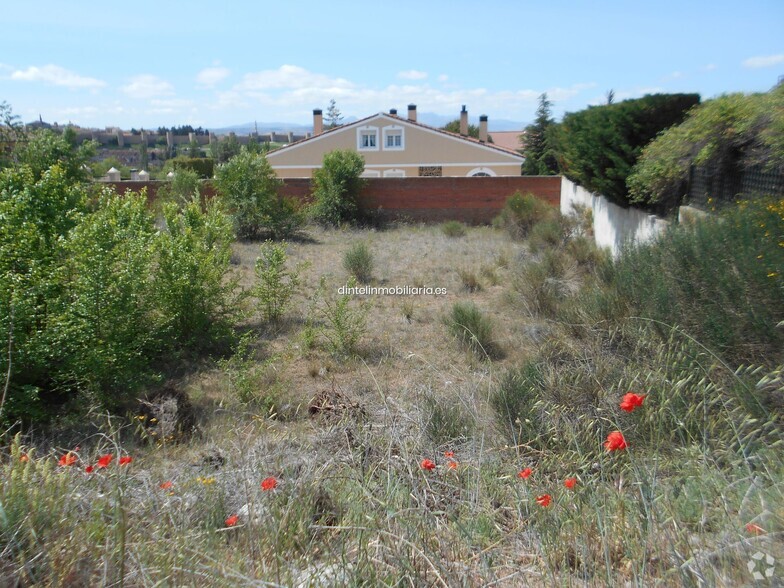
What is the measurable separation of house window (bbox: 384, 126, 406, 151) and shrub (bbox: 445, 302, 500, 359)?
97.3 ft

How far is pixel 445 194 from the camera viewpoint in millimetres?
21750

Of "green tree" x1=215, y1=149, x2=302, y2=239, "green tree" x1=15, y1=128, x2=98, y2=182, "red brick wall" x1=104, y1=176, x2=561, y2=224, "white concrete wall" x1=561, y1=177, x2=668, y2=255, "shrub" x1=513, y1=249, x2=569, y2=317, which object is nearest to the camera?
"shrub" x1=513, y1=249, x2=569, y2=317

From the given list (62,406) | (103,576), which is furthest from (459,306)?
(103,576)

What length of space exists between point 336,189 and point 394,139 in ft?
57.2

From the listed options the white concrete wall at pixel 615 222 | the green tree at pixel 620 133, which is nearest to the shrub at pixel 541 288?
the white concrete wall at pixel 615 222

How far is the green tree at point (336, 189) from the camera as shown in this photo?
66.7 ft

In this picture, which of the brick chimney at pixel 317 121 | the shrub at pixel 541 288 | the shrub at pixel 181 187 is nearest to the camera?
the shrub at pixel 541 288

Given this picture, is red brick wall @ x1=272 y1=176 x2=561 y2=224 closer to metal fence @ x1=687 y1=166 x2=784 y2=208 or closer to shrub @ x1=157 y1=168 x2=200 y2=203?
shrub @ x1=157 y1=168 x2=200 y2=203

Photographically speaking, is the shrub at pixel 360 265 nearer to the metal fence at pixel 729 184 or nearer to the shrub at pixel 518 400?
the metal fence at pixel 729 184

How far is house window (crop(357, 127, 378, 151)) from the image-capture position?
36562 mm

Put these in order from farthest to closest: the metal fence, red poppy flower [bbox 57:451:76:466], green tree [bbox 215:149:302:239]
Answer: green tree [bbox 215:149:302:239] → the metal fence → red poppy flower [bbox 57:451:76:466]

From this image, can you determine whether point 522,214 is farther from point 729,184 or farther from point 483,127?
point 483,127

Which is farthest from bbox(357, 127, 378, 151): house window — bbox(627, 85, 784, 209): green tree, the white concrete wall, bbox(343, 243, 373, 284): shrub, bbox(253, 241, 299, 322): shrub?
bbox(253, 241, 299, 322): shrub

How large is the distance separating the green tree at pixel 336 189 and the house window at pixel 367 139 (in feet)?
53.4
